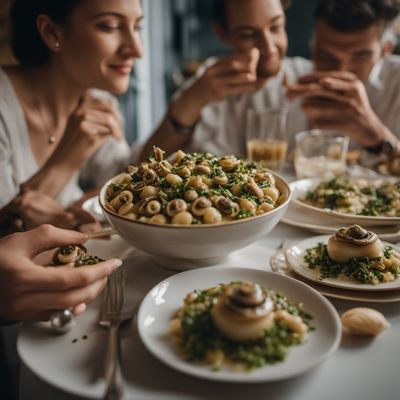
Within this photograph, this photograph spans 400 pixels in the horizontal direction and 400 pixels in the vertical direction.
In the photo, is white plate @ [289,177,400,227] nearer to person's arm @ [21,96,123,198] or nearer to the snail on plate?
the snail on plate

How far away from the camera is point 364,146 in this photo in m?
1.97

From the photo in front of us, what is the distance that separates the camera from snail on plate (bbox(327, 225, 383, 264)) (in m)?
0.86

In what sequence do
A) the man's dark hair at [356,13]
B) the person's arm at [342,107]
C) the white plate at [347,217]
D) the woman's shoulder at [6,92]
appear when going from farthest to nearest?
the man's dark hair at [356,13] → the person's arm at [342,107] → the woman's shoulder at [6,92] → the white plate at [347,217]

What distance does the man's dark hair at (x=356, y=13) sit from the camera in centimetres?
207

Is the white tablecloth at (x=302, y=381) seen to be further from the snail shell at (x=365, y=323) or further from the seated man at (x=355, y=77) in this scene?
the seated man at (x=355, y=77)

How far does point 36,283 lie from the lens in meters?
0.69

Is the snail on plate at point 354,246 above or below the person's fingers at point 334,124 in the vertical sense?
above

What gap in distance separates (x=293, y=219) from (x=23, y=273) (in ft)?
2.54

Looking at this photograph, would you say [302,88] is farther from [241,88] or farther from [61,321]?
[61,321]

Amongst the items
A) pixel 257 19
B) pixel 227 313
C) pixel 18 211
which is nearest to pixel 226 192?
pixel 227 313

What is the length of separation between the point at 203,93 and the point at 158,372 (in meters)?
1.57

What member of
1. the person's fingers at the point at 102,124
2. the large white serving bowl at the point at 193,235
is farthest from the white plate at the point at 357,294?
the person's fingers at the point at 102,124

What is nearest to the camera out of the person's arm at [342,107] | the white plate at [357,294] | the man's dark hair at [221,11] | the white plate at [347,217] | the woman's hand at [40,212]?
the white plate at [357,294]

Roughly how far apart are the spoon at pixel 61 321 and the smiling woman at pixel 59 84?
86cm
